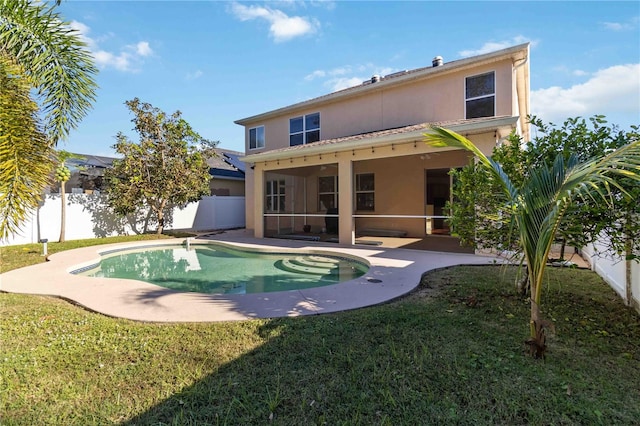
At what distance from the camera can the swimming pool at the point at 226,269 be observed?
25.0 feet

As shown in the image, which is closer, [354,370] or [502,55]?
[354,370]

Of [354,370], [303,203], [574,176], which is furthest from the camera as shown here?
[303,203]

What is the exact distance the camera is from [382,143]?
10.9 m

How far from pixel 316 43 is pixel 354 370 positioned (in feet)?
40.6

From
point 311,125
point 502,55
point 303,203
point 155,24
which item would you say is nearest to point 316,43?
point 311,125

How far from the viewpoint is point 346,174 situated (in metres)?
11.9

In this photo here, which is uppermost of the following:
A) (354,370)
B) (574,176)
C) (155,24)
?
(155,24)

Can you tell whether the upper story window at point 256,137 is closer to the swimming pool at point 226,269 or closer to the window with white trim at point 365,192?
the window with white trim at point 365,192

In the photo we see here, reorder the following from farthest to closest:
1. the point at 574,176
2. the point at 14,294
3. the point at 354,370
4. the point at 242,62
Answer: the point at 242,62, the point at 14,294, the point at 354,370, the point at 574,176

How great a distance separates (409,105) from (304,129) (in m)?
5.73

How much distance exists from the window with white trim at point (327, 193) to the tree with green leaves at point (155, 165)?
6.11 m

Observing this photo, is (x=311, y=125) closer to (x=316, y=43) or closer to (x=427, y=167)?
(x=316, y=43)

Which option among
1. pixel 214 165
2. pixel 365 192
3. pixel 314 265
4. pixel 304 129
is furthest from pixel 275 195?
pixel 314 265

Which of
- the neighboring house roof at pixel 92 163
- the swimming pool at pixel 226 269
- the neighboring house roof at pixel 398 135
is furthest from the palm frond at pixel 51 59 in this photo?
the neighboring house roof at pixel 92 163
